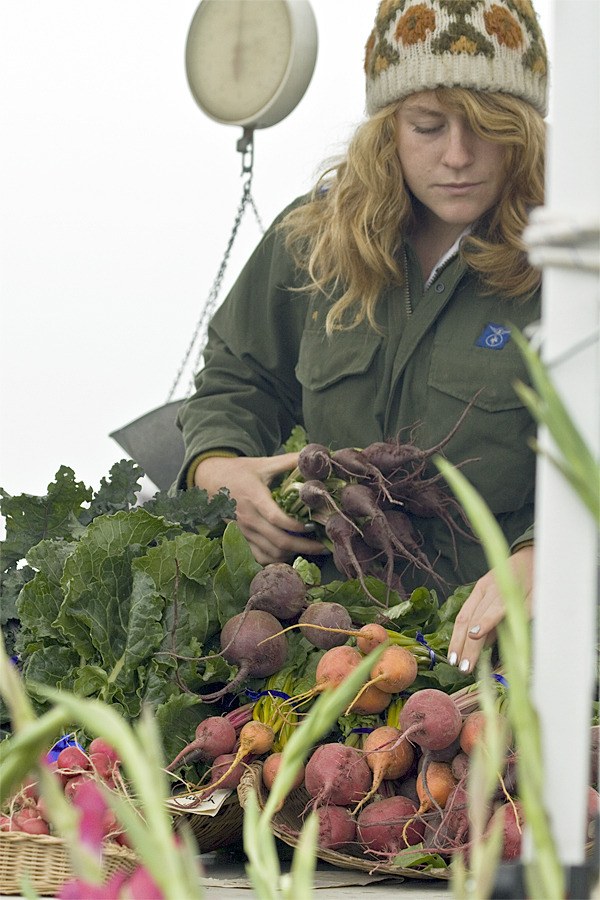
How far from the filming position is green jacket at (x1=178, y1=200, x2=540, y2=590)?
6.35ft

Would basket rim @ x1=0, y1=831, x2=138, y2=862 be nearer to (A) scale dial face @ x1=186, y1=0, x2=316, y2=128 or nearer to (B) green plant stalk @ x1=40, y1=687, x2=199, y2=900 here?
(B) green plant stalk @ x1=40, y1=687, x2=199, y2=900

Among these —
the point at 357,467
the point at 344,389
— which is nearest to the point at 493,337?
the point at 344,389

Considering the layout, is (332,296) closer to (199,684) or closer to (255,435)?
(255,435)

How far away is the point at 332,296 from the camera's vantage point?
2.18m

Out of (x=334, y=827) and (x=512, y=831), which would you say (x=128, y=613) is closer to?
(x=334, y=827)

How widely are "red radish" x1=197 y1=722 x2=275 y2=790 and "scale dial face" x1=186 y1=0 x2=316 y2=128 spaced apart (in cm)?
149

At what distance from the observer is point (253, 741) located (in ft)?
4.93

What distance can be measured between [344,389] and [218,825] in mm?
835

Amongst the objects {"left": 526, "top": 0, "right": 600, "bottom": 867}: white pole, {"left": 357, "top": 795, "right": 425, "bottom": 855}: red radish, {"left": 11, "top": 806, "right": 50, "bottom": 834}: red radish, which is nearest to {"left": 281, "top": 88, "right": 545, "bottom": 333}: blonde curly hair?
{"left": 357, "top": 795, "right": 425, "bottom": 855}: red radish

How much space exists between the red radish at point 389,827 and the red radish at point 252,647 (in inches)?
10.0

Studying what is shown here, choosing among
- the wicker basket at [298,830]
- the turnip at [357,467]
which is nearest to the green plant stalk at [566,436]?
the wicker basket at [298,830]

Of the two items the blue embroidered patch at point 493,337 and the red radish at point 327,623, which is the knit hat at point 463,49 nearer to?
the blue embroidered patch at point 493,337

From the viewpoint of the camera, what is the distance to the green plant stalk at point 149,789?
510 millimetres

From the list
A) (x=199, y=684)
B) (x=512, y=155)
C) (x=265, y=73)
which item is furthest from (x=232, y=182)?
(x=199, y=684)
